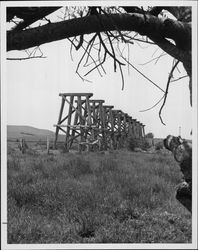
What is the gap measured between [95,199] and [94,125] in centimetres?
80

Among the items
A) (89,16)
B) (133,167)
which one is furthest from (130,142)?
(89,16)

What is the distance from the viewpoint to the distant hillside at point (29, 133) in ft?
11.7

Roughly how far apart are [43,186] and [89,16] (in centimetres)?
248

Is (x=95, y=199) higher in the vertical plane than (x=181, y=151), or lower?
lower

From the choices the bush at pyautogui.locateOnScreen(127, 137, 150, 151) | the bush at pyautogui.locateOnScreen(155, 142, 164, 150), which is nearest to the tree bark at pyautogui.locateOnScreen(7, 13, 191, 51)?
the bush at pyautogui.locateOnScreen(155, 142, 164, 150)

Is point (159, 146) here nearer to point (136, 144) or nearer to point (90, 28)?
point (136, 144)

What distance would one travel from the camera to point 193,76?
317cm

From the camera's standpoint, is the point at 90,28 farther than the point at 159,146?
No

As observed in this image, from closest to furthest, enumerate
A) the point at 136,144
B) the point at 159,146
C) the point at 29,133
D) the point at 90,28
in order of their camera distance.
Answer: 1. the point at 90,28
2. the point at 29,133
3. the point at 159,146
4. the point at 136,144

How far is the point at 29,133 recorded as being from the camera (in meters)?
3.93

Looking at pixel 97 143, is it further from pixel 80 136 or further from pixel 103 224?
pixel 103 224

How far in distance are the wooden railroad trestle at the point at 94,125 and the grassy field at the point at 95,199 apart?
0.20 meters

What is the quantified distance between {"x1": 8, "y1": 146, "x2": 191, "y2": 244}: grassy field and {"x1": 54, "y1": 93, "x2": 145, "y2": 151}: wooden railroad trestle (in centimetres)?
20

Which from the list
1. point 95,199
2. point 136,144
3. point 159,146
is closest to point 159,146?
point 159,146
